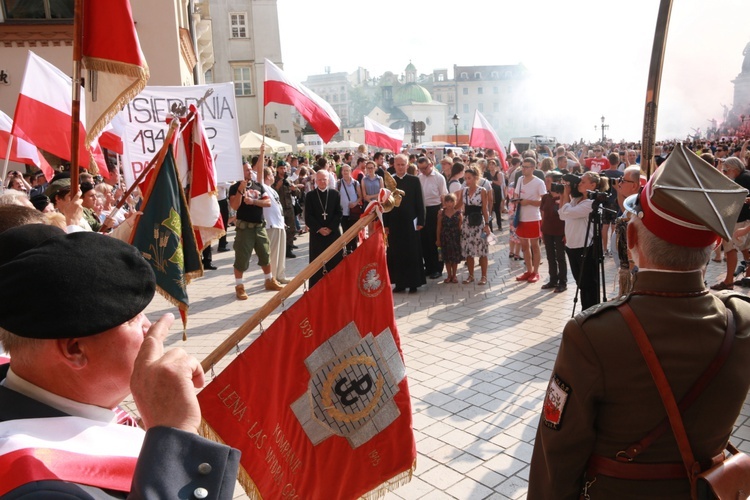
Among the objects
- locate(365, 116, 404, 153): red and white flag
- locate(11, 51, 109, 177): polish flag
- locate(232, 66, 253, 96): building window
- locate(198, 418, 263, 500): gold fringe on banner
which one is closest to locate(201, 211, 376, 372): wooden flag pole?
locate(198, 418, 263, 500): gold fringe on banner

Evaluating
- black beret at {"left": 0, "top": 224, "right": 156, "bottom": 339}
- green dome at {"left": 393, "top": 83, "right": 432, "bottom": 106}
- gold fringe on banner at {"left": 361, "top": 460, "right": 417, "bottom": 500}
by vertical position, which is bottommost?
gold fringe on banner at {"left": 361, "top": 460, "right": 417, "bottom": 500}

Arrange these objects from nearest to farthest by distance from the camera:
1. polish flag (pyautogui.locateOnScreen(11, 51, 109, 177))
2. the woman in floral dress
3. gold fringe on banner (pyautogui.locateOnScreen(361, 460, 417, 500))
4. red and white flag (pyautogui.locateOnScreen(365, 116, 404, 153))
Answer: gold fringe on banner (pyautogui.locateOnScreen(361, 460, 417, 500)) < polish flag (pyautogui.locateOnScreen(11, 51, 109, 177)) < the woman in floral dress < red and white flag (pyautogui.locateOnScreen(365, 116, 404, 153))

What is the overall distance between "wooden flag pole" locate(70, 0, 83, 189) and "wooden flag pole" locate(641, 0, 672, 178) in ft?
10.9

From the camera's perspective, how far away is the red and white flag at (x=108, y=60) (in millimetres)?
3709

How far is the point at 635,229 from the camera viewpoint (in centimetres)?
222

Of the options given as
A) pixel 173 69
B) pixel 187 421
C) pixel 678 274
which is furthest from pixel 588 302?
pixel 173 69

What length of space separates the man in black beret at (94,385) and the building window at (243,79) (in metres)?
47.5

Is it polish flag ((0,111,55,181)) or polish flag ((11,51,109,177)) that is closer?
polish flag ((11,51,109,177))

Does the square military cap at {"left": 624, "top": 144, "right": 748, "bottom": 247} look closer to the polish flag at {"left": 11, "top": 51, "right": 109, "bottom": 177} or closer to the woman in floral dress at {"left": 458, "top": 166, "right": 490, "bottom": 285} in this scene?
the polish flag at {"left": 11, "top": 51, "right": 109, "bottom": 177}

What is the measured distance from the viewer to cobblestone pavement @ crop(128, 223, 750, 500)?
4.32m

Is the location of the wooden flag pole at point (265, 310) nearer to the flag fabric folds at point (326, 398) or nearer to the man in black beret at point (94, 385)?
the flag fabric folds at point (326, 398)

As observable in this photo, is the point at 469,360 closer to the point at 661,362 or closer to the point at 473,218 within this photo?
the point at 473,218

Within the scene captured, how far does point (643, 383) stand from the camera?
1999 millimetres

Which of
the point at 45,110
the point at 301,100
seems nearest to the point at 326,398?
the point at 45,110
